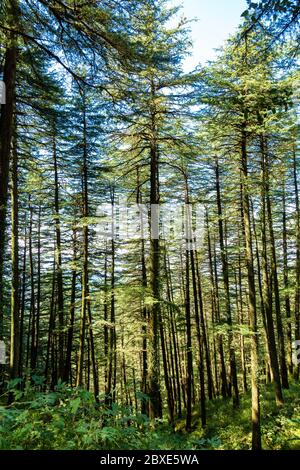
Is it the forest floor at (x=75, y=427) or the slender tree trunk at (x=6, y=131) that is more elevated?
the slender tree trunk at (x=6, y=131)

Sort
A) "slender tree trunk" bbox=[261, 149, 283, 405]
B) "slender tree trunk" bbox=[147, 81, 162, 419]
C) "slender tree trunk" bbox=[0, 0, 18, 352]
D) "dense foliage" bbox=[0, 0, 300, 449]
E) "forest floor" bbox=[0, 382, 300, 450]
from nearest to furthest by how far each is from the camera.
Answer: "forest floor" bbox=[0, 382, 300, 450] → "dense foliage" bbox=[0, 0, 300, 449] → "slender tree trunk" bbox=[0, 0, 18, 352] → "slender tree trunk" bbox=[147, 81, 162, 419] → "slender tree trunk" bbox=[261, 149, 283, 405]

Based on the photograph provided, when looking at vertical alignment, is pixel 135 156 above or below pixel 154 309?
above

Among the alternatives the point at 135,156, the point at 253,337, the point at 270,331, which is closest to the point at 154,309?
the point at 253,337

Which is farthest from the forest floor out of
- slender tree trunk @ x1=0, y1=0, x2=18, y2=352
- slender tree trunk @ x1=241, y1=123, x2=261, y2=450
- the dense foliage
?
slender tree trunk @ x1=241, y1=123, x2=261, y2=450

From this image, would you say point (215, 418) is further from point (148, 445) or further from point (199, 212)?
point (148, 445)

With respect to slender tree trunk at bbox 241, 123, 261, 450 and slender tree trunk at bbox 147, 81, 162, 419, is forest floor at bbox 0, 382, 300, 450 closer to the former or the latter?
slender tree trunk at bbox 147, 81, 162, 419

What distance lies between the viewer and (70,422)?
3.84m

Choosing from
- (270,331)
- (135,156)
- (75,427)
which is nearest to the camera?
(75,427)

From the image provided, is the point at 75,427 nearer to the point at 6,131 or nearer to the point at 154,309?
the point at 6,131

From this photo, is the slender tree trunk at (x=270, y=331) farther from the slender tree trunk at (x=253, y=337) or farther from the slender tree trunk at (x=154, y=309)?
the slender tree trunk at (x=154, y=309)

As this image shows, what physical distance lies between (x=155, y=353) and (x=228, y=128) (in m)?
8.03

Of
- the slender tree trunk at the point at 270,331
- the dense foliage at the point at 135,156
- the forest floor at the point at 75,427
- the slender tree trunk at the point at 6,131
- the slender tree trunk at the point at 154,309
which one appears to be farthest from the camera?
the slender tree trunk at the point at 270,331

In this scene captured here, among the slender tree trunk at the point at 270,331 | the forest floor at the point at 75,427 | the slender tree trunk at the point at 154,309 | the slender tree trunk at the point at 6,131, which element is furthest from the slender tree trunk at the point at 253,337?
the slender tree trunk at the point at 6,131

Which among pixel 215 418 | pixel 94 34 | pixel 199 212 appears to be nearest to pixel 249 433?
pixel 215 418
